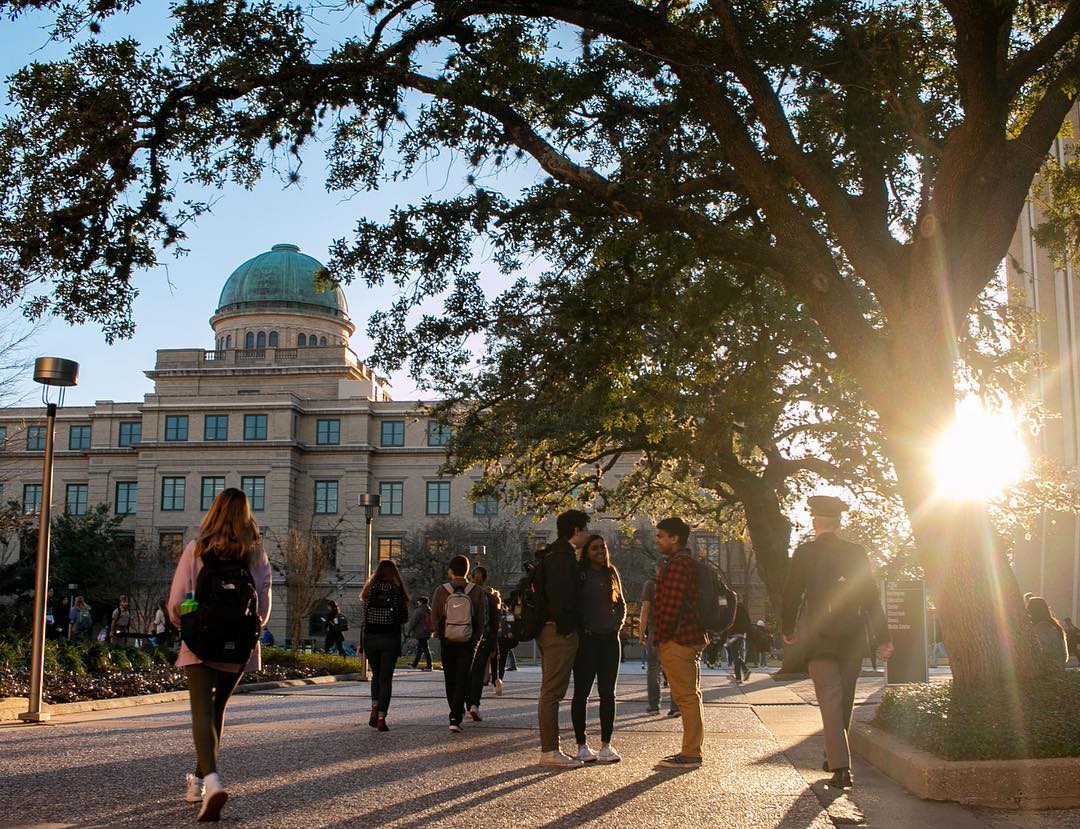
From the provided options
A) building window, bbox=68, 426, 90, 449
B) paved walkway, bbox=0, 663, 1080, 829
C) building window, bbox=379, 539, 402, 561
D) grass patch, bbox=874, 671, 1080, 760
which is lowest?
paved walkway, bbox=0, 663, 1080, 829

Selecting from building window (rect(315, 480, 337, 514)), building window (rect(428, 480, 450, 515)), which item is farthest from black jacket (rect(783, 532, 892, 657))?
building window (rect(315, 480, 337, 514))

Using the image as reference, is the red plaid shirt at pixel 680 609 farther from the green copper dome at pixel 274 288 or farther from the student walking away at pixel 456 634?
the green copper dome at pixel 274 288

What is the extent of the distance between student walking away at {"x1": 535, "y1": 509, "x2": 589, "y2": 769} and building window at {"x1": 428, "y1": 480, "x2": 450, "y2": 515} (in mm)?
73371

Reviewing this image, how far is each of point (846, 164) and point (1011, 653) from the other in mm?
5967

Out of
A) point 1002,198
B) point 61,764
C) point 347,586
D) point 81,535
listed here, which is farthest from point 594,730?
point 347,586

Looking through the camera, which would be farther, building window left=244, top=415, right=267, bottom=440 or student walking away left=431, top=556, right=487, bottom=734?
building window left=244, top=415, right=267, bottom=440

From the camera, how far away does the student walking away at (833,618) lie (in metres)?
7.64

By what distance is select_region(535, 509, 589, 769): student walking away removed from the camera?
8.60 metres

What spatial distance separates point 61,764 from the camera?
8.55 m

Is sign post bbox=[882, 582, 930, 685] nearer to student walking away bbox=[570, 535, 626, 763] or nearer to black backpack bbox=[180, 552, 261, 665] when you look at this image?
student walking away bbox=[570, 535, 626, 763]

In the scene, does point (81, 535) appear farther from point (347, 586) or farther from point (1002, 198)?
point (1002, 198)

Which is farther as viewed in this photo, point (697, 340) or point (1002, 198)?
point (697, 340)

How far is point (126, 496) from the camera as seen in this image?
3226 inches

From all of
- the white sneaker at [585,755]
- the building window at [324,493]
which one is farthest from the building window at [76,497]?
the white sneaker at [585,755]
